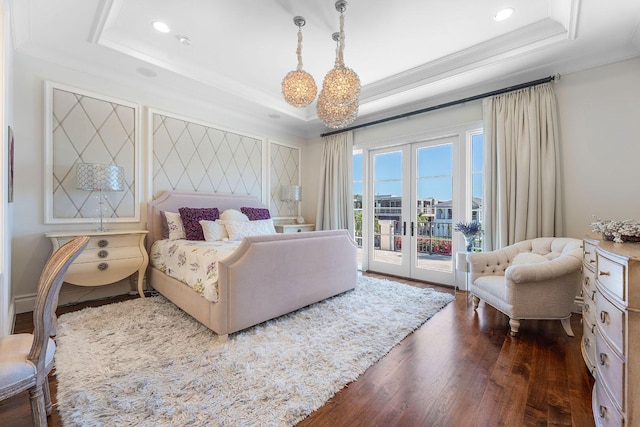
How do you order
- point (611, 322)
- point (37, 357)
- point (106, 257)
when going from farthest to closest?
point (106, 257)
point (611, 322)
point (37, 357)

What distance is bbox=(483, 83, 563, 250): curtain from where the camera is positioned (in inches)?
118

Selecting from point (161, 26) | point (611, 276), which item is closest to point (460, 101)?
point (611, 276)

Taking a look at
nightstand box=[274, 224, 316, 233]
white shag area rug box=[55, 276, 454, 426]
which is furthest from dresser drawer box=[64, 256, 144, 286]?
nightstand box=[274, 224, 316, 233]

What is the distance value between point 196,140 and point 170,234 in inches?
57.7

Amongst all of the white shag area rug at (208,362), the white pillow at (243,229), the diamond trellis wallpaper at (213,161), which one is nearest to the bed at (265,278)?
the white shag area rug at (208,362)

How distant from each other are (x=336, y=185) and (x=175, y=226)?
2.69 meters

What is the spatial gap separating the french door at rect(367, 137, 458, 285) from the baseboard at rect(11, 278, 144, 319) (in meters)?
3.64

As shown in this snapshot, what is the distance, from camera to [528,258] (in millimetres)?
2609

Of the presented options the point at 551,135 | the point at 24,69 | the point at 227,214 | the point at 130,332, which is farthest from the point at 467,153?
the point at 24,69

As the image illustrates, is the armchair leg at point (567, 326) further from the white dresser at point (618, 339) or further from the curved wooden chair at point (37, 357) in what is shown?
the curved wooden chair at point (37, 357)

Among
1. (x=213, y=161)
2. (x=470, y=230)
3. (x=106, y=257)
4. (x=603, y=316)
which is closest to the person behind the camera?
(x=603, y=316)

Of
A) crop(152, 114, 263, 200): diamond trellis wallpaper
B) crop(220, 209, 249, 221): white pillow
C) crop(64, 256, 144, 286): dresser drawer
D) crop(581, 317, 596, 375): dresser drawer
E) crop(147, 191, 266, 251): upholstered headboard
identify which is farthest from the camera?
crop(220, 209, 249, 221): white pillow

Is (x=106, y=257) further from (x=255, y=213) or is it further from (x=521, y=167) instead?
(x=521, y=167)

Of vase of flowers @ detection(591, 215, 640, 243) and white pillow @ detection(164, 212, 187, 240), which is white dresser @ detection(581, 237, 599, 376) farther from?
white pillow @ detection(164, 212, 187, 240)
